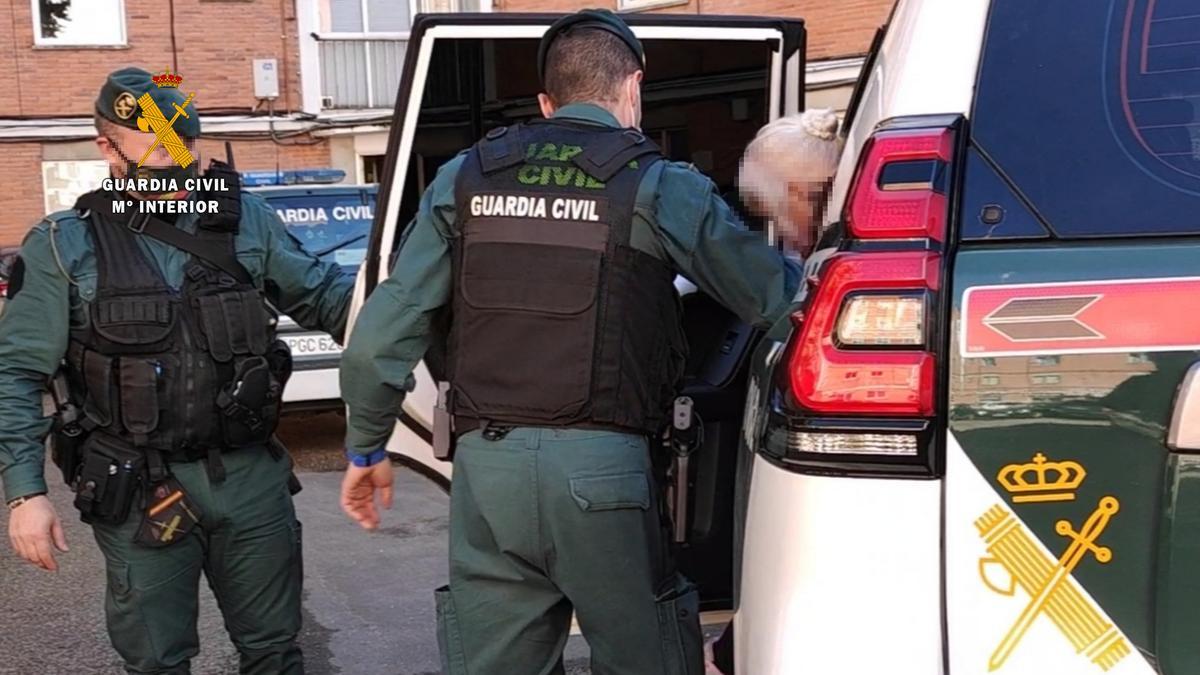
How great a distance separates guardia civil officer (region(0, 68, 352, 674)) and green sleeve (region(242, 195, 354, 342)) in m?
0.06

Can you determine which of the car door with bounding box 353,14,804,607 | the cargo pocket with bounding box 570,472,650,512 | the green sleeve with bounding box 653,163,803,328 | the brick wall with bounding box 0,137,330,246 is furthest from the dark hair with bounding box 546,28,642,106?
the brick wall with bounding box 0,137,330,246

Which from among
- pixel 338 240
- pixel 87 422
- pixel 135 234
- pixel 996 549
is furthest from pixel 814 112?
pixel 338 240

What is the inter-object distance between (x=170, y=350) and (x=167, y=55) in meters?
16.9

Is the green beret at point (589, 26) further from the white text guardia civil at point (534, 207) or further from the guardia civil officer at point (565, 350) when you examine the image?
the white text guardia civil at point (534, 207)

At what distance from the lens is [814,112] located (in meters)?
2.48

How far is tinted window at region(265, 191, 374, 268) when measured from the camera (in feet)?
25.1

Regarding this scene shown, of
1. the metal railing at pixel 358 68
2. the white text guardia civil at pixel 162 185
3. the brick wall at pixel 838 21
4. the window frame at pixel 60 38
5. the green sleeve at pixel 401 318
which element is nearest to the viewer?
the green sleeve at pixel 401 318

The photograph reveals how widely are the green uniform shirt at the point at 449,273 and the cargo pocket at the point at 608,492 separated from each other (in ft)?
1.26

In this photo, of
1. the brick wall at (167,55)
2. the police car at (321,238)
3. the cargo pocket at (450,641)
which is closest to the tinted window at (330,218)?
the police car at (321,238)

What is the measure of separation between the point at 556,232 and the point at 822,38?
11.9 meters

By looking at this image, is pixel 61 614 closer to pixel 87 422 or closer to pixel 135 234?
pixel 87 422

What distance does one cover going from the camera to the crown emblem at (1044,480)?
4.85 ft

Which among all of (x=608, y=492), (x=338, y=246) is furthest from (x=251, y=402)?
(x=338, y=246)

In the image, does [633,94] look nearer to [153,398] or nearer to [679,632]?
[679,632]
